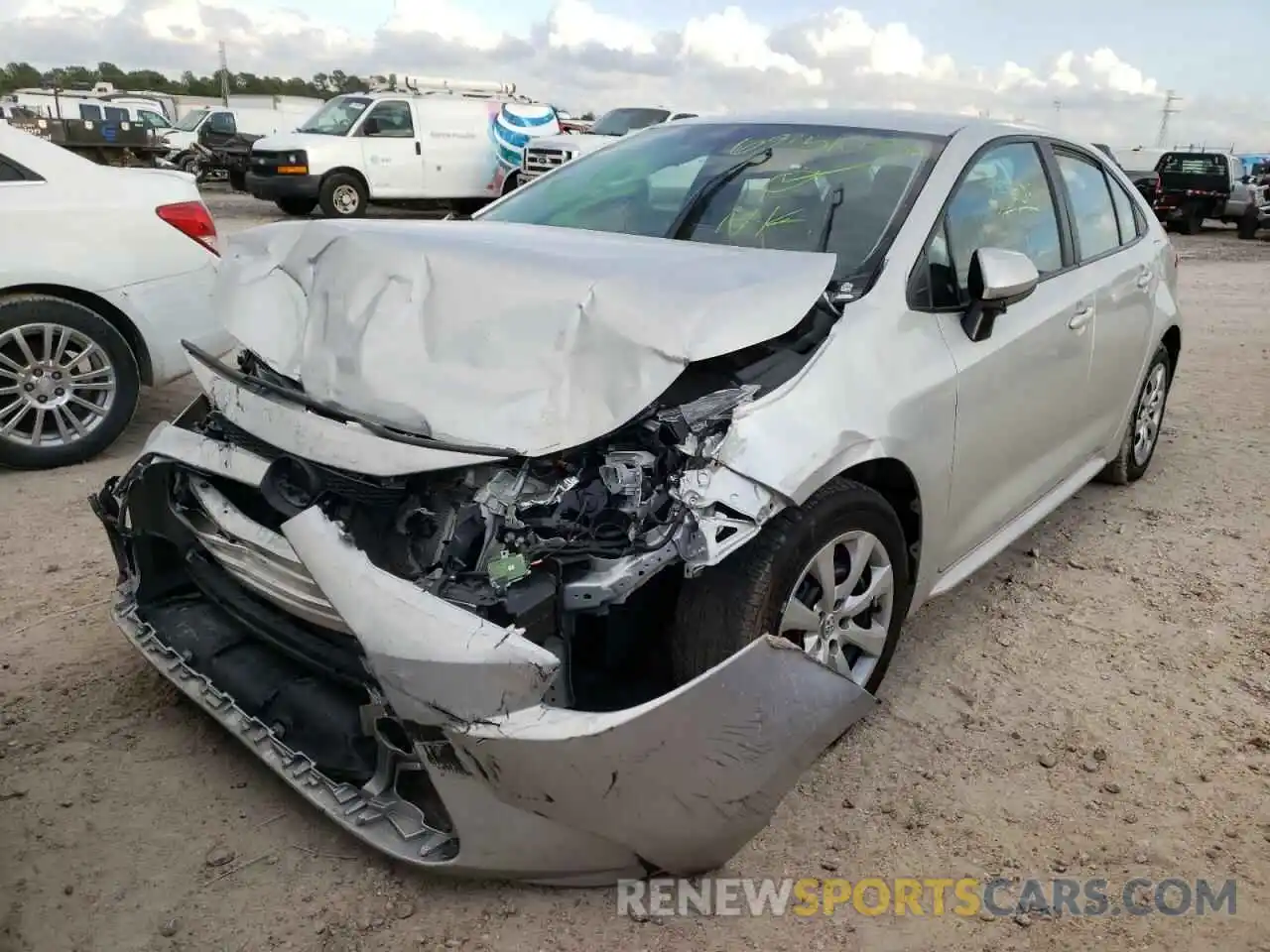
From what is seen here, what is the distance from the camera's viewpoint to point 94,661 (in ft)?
10.5

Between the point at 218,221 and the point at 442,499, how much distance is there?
16.5m

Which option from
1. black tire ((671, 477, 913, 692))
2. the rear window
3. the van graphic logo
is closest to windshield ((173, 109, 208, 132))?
the van graphic logo

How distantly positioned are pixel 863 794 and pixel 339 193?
53.8 feet

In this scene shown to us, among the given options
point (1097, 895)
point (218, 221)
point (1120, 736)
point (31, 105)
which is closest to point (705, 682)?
point (1097, 895)

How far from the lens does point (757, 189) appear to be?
3.36 meters

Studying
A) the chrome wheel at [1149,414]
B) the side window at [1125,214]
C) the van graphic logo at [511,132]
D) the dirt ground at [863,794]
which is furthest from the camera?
the van graphic logo at [511,132]

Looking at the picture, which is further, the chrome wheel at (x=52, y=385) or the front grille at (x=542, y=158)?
the front grille at (x=542, y=158)

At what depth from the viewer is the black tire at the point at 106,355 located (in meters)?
4.71

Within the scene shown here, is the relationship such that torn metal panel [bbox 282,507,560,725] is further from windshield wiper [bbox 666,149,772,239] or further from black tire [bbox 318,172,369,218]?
black tire [bbox 318,172,369,218]

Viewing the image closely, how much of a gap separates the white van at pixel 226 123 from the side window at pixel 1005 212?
23955 millimetres

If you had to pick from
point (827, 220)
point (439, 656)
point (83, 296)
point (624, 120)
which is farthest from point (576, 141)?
point (439, 656)

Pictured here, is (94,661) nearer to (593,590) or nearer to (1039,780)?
(593,590)

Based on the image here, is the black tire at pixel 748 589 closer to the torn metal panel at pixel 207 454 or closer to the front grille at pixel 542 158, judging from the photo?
the torn metal panel at pixel 207 454

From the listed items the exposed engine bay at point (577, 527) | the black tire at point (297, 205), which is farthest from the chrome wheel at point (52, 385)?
the black tire at point (297, 205)
